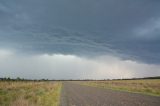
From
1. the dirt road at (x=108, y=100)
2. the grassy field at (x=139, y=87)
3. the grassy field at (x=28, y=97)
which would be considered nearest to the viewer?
→ the grassy field at (x=28, y=97)

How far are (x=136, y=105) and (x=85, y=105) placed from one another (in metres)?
4.44

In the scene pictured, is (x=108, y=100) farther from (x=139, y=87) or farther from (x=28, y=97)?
(x=139, y=87)

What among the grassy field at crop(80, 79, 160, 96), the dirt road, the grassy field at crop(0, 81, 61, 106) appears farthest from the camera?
the grassy field at crop(80, 79, 160, 96)

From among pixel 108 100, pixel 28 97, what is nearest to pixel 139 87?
pixel 108 100

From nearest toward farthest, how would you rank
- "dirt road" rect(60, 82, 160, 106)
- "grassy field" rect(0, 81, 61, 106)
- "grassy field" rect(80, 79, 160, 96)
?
"grassy field" rect(0, 81, 61, 106), "dirt road" rect(60, 82, 160, 106), "grassy field" rect(80, 79, 160, 96)

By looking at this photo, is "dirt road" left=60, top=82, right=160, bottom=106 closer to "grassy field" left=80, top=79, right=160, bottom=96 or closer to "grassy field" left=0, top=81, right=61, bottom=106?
"grassy field" left=0, top=81, right=61, bottom=106

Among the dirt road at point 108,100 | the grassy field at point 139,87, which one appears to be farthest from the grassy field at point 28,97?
the grassy field at point 139,87

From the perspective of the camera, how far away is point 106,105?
20.7 meters

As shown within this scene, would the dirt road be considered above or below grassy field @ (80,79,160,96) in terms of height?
below

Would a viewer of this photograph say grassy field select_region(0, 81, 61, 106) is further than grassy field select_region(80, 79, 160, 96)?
No

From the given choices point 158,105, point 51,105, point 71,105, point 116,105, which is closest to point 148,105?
point 158,105

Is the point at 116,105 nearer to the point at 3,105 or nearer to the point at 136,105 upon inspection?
the point at 136,105

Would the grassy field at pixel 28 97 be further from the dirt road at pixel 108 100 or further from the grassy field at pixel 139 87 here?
the grassy field at pixel 139 87

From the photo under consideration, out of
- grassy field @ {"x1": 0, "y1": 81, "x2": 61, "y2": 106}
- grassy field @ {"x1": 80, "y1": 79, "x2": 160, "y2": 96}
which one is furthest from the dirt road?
grassy field @ {"x1": 80, "y1": 79, "x2": 160, "y2": 96}
